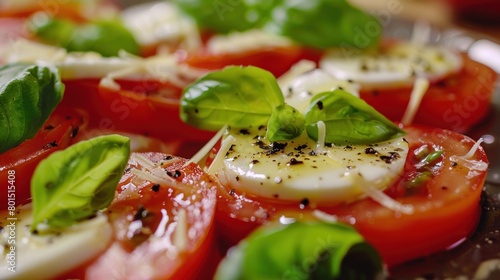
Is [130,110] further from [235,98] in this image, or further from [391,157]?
[391,157]

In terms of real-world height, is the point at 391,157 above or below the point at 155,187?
above

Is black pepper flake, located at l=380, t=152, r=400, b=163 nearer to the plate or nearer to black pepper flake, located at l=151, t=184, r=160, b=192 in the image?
the plate

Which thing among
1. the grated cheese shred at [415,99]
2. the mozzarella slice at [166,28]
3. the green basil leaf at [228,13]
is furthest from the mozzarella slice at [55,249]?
the green basil leaf at [228,13]

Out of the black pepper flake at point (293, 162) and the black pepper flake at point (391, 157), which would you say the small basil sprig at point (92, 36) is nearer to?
the black pepper flake at point (293, 162)

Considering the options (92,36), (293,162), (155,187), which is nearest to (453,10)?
(92,36)

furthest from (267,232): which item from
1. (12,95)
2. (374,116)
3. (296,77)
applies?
(296,77)
